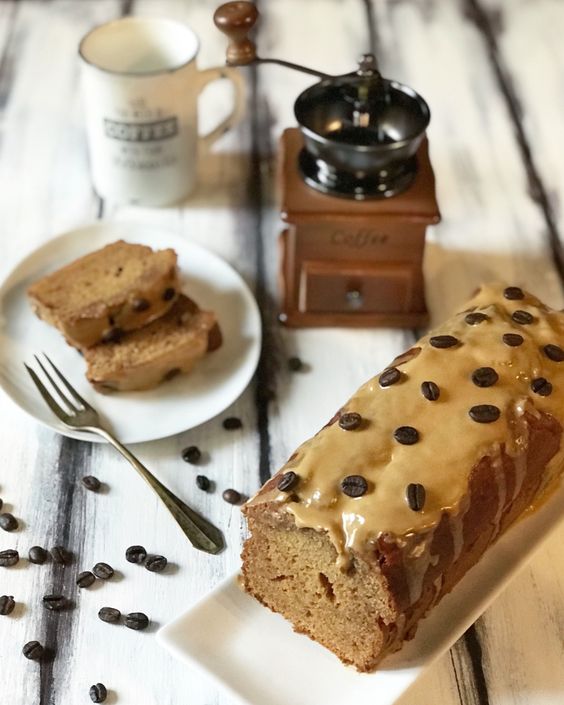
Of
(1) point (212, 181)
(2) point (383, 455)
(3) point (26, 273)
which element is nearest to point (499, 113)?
(1) point (212, 181)

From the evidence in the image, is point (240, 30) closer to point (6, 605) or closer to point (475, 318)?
point (475, 318)

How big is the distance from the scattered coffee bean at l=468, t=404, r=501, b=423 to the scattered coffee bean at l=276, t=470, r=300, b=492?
0.26 metres

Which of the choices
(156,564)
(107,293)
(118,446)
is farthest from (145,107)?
(156,564)

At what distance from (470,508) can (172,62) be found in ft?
4.06

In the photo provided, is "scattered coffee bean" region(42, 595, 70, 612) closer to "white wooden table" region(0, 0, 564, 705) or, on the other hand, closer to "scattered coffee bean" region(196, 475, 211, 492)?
"white wooden table" region(0, 0, 564, 705)

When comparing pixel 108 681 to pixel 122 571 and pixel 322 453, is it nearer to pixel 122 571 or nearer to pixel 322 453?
pixel 122 571

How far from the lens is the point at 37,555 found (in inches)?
54.7

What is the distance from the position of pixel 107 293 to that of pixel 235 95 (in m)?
0.63

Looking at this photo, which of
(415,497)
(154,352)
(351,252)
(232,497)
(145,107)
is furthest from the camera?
(145,107)

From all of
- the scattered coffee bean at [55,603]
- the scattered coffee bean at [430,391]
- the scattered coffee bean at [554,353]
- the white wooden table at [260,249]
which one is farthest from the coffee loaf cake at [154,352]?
the scattered coffee bean at [554,353]

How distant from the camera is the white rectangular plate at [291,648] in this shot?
1.19 meters

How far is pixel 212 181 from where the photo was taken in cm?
211

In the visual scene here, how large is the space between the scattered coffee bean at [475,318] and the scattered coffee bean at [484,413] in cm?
18

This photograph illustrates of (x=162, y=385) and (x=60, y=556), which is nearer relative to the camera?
(x=60, y=556)
